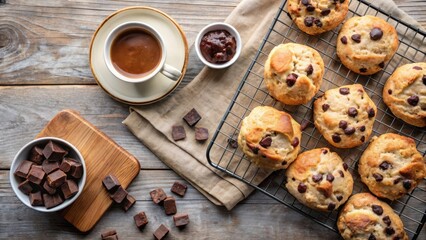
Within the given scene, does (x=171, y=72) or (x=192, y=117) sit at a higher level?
(x=171, y=72)

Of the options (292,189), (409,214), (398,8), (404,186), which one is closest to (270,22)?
(398,8)

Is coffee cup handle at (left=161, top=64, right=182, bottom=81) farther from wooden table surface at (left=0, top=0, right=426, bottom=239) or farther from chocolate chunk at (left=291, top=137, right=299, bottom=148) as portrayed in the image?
chocolate chunk at (left=291, top=137, right=299, bottom=148)

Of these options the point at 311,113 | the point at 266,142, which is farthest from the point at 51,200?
the point at 311,113

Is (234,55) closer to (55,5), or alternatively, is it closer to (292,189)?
(292,189)

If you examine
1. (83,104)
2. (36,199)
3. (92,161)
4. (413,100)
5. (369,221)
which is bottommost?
(36,199)

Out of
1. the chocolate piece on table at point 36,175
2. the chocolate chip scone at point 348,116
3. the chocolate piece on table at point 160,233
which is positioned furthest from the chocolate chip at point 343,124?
the chocolate piece on table at point 36,175

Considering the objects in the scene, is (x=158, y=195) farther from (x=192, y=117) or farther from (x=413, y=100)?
(x=413, y=100)

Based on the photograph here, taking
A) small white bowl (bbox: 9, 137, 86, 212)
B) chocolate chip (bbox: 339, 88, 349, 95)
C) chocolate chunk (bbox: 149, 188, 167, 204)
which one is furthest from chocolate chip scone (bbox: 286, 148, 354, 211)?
small white bowl (bbox: 9, 137, 86, 212)
